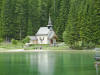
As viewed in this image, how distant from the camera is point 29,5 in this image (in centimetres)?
8775

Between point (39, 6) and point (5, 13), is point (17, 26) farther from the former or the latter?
point (39, 6)

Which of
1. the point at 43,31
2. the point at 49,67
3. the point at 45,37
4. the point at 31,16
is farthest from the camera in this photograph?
the point at 31,16

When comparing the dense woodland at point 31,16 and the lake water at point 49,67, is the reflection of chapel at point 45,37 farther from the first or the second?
the lake water at point 49,67

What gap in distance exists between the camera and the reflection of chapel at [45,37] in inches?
3120

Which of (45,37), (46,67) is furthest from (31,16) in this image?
(46,67)

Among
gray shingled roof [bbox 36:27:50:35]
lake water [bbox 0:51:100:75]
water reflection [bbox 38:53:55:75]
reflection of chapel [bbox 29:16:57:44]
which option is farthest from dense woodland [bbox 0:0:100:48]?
water reflection [bbox 38:53:55:75]

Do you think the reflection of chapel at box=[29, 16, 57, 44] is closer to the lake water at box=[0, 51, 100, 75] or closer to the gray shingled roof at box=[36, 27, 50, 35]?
the gray shingled roof at box=[36, 27, 50, 35]

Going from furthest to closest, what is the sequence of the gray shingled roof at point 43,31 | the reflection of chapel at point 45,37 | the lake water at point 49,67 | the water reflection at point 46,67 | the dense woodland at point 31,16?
the dense woodland at point 31,16
the gray shingled roof at point 43,31
the reflection of chapel at point 45,37
the water reflection at point 46,67
the lake water at point 49,67

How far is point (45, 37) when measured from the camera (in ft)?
263

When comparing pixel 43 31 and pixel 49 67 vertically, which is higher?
pixel 43 31

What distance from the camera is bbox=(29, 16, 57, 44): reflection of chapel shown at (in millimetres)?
79250

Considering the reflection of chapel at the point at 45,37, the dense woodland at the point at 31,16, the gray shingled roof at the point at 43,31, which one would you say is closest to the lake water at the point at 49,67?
the dense woodland at the point at 31,16

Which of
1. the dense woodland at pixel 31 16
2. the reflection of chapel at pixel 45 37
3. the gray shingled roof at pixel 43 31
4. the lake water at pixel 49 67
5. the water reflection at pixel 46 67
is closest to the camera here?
the lake water at pixel 49 67

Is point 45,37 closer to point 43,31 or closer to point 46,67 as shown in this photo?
point 43,31
